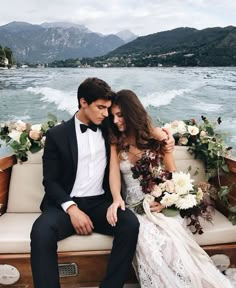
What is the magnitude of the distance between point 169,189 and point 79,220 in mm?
535

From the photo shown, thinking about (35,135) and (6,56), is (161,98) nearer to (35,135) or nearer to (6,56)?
(35,135)

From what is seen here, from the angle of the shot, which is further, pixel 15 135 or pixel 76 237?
pixel 15 135

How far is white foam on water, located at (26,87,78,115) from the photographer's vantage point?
30.4 feet

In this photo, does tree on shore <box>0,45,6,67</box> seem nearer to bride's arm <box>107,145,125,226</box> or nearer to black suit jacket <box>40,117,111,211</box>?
black suit jacket <box>40,117,111,211</box>

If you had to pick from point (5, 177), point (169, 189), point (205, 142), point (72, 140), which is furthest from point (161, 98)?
point (169, 189)

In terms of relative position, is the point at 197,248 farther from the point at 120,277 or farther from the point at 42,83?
the point at 42,83

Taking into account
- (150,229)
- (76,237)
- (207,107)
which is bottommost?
(207,107)

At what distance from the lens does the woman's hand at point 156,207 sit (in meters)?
2.32

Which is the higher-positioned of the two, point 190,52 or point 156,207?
point 190,52

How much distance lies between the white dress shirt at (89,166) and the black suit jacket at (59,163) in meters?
0.03

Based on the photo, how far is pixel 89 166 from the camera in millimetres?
Result: 2457

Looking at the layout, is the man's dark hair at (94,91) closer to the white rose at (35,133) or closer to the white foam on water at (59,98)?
the white rose at (35,133)

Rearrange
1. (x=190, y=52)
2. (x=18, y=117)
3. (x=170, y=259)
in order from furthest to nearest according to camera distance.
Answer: (x=190, y=52) → (x=18, y=117) → (x=170, y=259)

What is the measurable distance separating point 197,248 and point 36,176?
1.29m
